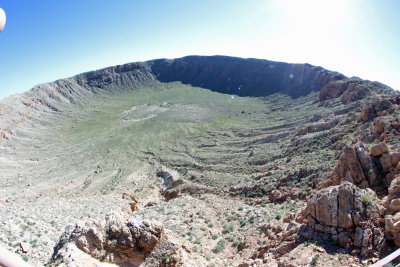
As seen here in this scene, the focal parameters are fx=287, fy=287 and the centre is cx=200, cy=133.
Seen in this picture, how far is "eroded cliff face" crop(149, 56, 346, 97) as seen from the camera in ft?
254

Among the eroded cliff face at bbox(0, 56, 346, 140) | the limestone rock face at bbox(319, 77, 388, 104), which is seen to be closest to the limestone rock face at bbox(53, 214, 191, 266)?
the limestone rock face at bbox(319, 77, 388, 104)

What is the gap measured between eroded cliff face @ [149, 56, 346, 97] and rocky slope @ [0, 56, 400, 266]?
0.59 meters

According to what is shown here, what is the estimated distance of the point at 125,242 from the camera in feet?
30.6

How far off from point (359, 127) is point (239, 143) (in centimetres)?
2014

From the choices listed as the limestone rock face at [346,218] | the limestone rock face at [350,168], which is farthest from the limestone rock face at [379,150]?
the limestone rock face at [346,218]

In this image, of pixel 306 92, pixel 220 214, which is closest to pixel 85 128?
pixel 306 92

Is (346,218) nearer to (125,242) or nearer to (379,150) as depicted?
(379,150)

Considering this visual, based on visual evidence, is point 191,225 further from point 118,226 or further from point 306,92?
point 306,92

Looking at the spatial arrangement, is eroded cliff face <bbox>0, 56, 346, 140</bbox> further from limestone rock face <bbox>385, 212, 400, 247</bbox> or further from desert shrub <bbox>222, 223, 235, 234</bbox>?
limestone rock face <bbox>385, 212, 400, 247</bbox>

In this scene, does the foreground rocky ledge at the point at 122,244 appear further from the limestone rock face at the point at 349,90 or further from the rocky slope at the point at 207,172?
Result: the limestone rock face at the point at 349,90

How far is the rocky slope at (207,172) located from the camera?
9.49 metres

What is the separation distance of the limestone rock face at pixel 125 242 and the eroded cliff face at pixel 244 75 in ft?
226

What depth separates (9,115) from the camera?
223 feet

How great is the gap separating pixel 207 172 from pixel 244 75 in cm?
7131
